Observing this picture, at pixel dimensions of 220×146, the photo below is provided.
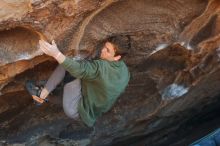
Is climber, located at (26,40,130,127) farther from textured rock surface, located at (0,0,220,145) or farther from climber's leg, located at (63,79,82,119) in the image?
textured rock surface, located at (0,0,220,145)

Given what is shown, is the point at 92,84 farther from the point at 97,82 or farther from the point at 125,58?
the point at 125,58

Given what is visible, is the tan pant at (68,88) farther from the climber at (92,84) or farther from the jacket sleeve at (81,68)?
the jacket sleeve at (81,68)

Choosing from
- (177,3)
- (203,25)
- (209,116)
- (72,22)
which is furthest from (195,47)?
(209,116)

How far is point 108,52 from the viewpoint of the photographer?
2369 millimetres

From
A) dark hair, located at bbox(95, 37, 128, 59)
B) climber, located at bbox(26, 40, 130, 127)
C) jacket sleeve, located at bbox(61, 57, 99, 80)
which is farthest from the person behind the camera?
dark hair, located at bbox(95, 37, 128, 59)

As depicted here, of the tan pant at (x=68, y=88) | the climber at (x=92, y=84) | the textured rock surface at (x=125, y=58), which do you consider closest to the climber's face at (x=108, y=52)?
the climber at (x=92, y=84)

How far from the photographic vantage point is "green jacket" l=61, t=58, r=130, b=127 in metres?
2.27

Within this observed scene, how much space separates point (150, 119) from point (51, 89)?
1139mm

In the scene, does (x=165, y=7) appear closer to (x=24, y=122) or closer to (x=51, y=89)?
(x=51, y=89)

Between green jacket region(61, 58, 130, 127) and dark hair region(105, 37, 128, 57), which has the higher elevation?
dark hair region(105, 37, 128, 57)

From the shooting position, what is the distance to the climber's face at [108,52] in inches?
93.2

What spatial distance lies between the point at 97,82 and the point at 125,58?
0.41 m

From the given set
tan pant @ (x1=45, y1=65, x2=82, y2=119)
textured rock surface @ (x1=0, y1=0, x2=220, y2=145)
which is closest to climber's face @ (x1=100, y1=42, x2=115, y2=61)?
textured rock surface @ (x1=0, y1=0, x2=220, y2=145)

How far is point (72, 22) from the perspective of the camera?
2309mm
